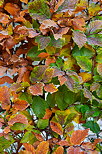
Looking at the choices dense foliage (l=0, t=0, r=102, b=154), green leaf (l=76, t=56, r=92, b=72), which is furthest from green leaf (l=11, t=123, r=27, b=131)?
green leaf (l=76, t=56, r=92, b=72)

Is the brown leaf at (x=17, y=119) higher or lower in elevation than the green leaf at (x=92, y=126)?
higher

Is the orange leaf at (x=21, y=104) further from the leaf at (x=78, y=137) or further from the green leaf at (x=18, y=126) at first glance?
the leaf at (x=78, y=137)

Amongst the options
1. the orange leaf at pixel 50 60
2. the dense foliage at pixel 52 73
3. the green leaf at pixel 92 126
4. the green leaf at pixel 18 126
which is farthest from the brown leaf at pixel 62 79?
the green leaf at pixel 92 126

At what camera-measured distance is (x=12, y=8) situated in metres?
1.13

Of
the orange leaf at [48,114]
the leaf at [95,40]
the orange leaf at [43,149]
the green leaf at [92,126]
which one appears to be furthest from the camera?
the green leaf at [92,126]

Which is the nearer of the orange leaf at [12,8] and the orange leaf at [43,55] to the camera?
the orange leaf at [43,55]

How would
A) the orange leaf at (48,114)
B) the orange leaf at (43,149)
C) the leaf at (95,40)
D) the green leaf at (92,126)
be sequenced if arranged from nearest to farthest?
1. the orange leaf at (43,149)
2. the leaf at (95,40)
3. the orange leaf at (48,114)
4. the green leaf at (92,126)

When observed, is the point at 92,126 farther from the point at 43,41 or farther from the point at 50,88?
the point at 43,41

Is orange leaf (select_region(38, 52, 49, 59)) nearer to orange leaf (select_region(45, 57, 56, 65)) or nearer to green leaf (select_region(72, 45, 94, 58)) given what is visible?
orange leaf (select_region(45, 57, 56, 65))

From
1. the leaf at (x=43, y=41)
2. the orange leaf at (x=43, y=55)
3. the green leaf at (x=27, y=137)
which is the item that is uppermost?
the leaf at (x=43, y=41)

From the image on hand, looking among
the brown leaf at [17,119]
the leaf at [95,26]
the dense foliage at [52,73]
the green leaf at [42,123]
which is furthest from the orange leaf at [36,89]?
the leaf at [95,26]

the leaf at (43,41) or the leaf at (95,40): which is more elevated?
the leaf at (43,41)

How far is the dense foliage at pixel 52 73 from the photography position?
0.92 metres

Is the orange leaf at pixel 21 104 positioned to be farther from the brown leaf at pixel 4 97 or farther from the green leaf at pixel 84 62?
the green leaf at pixel 84 62
